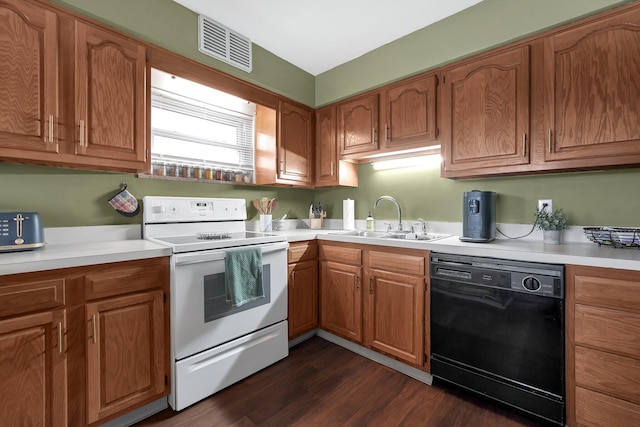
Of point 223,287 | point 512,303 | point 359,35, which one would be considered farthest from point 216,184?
point 512,303

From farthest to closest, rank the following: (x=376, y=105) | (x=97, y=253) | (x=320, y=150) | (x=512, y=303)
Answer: (x=320, y=150)
(x=376, y=105)
(x=512, y=303)
(x=97, y=253)

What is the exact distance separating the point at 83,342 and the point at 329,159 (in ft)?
7.45

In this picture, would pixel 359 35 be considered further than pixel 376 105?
No

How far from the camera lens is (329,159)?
9.52 ft

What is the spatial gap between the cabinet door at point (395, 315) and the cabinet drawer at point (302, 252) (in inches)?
21.5

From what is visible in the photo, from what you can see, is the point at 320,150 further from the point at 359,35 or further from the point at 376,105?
the point at 359,35

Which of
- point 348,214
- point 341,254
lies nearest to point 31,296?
point 341,254

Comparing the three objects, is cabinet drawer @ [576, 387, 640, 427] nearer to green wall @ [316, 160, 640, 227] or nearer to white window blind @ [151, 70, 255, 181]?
green wall @ [316, 160, 640, 227]

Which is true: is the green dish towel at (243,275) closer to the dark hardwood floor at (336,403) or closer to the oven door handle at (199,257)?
the oven door handle at (199,257)

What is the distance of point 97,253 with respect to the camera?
4.55 feet

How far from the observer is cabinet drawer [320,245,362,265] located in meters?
2.20

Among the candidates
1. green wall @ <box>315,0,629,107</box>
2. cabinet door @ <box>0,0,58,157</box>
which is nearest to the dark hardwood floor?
cabinet door @ <box>0,0,58,157</box>

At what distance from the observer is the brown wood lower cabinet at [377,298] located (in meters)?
1.89

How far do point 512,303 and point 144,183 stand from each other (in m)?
2.42
